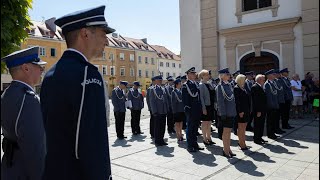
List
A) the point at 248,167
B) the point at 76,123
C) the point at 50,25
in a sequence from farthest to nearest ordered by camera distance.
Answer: the point at 50,25 → the point at 248,167 → the point at 76,123

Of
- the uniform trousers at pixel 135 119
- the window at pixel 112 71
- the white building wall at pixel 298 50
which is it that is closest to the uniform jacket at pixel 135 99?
the uniform trousers at pixel 135 119

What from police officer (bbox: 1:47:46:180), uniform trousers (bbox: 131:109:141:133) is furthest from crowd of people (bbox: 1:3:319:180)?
uniform trousers (bbox: 131:109:141:133)

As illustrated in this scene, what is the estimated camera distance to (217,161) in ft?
22.5

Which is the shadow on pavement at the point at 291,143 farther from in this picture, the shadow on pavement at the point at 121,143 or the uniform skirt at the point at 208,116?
the shadow on pavement at the point at 121,143

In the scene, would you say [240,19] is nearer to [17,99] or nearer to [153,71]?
[17,99]

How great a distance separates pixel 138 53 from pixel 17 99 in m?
62.2

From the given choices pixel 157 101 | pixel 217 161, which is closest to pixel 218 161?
pixel 217 161

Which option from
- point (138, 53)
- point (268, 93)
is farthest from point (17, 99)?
point (138, 53)

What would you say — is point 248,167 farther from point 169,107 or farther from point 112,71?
point 112,71

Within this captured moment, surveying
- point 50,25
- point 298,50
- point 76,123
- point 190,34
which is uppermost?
point 50,25

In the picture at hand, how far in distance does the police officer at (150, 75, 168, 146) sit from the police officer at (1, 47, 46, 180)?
20.2ft

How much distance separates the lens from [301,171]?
5930mm

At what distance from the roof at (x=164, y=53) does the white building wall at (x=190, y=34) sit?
176 ft

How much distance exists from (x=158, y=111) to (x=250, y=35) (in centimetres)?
963
